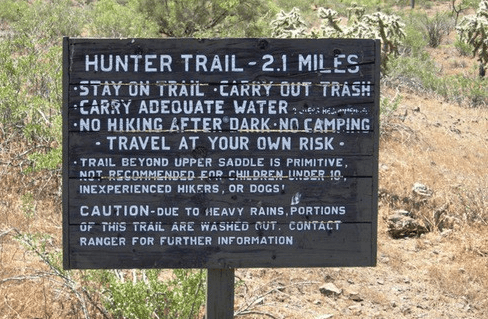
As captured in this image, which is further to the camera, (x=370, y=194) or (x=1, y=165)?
(x=1, y=165)

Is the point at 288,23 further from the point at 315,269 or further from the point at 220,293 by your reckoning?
the point at 220,293

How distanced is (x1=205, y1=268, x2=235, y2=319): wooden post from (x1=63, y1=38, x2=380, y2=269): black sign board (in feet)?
0.59

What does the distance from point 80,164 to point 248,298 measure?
208 cm

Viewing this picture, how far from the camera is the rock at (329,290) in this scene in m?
5.26

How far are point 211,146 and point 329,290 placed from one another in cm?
250

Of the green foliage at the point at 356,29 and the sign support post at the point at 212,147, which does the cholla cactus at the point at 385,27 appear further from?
the sign support post at the point at 212,147

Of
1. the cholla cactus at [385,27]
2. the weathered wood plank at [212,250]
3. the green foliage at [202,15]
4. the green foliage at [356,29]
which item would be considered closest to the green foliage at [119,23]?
the green foliage at [202,15]

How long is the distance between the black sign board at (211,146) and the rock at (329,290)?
216 cm

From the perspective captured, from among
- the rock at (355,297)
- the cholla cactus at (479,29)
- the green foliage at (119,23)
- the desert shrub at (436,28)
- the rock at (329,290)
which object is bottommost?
the rock at (355,297)

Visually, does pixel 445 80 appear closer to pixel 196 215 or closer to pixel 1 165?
pixel 1 165

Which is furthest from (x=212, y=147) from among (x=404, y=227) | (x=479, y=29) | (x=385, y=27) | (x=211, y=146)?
(x=479, y=29)

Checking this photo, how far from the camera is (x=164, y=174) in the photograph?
3.11 meters

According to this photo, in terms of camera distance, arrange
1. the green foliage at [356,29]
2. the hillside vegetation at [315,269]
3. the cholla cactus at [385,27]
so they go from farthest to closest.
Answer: the cholla cactus at [385,27] < the green foliage at [356,29] < the hillside vegetation at [315,269]

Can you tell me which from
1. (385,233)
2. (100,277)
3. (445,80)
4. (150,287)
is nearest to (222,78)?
(150,287)
